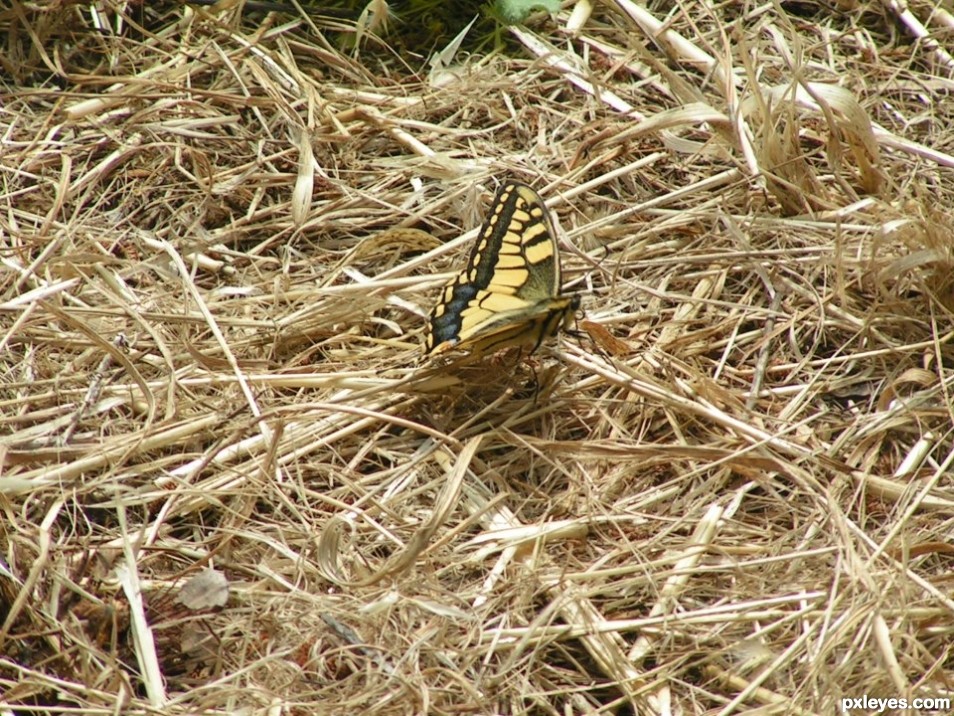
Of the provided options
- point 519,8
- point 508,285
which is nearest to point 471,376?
point 508,285

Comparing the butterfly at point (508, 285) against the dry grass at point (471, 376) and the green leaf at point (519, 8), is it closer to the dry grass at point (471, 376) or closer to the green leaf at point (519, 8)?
the dry grass at point (471, 376)

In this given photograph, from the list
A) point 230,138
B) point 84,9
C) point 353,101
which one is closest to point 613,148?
point 353,101

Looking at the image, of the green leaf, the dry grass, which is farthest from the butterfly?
the green leaf

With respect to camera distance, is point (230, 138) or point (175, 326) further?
point (230, 138)

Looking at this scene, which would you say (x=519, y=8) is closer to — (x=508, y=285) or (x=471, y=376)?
(x=508, y=285)

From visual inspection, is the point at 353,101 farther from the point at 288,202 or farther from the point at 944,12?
the point at 944,12

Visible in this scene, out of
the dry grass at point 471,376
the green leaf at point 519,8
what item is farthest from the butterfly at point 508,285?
the green leaf at point 519,8

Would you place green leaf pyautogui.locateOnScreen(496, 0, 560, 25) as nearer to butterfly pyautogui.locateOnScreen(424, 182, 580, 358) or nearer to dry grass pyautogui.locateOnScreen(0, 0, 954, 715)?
dry grass pyautogui.locateOnScreen(0, 0, 954, 715)
